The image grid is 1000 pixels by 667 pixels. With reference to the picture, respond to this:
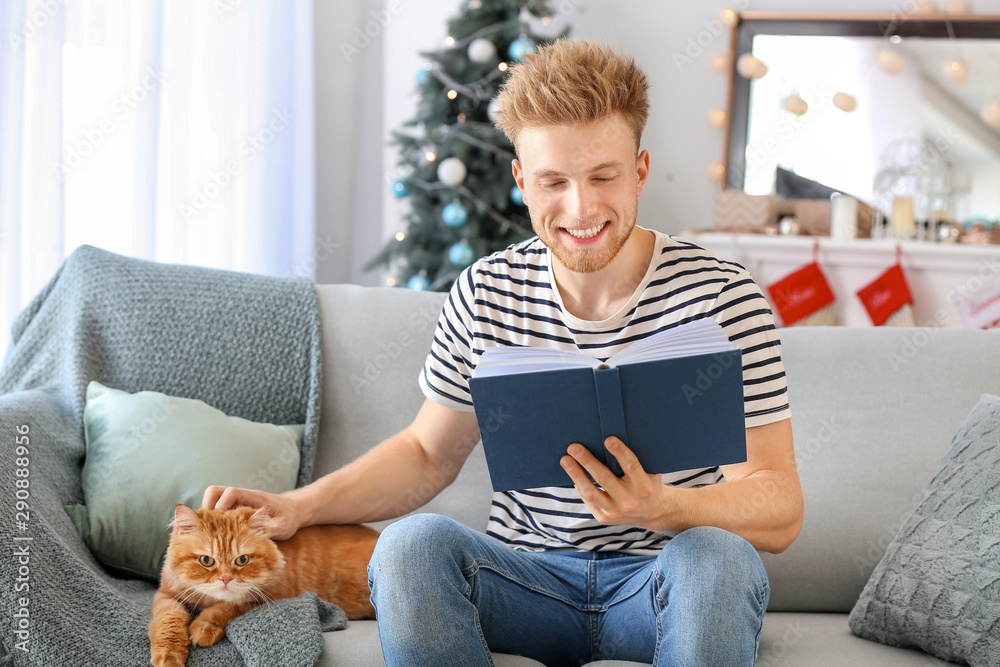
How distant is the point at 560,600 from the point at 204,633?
0.51 m

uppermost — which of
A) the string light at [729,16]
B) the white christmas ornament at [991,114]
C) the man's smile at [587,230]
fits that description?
the string light at [729,16]

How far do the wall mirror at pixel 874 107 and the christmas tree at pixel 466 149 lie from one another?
3.38 feet

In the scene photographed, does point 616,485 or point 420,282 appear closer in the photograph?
point 616,485

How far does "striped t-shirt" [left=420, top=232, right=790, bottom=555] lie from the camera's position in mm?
1257

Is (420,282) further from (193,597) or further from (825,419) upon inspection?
(193,597)

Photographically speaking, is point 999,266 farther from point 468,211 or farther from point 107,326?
point 107,326

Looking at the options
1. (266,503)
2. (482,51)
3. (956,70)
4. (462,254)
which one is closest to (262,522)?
(266,503)

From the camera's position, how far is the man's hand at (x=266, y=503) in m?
1.27

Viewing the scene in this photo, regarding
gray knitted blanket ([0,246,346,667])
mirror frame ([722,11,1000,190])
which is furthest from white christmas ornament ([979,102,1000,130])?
gray knitted blanket ([0,246,346,667])

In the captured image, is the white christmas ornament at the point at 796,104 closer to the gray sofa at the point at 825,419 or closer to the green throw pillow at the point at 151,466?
the gray sofa at the point at 825,419

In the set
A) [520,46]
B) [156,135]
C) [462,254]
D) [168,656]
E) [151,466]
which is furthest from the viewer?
[462,254]

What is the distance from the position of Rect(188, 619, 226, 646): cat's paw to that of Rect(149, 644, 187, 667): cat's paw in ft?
0.08

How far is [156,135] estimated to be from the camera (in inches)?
107

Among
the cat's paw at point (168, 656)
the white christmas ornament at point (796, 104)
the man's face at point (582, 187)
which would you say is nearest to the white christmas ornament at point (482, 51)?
the white christmas ornament at point (796, 104)
